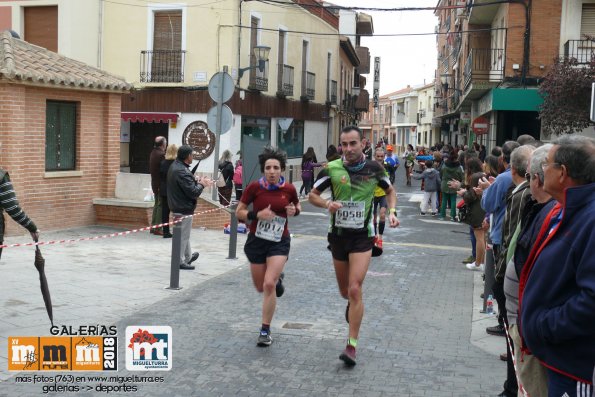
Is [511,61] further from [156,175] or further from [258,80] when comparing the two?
[156,175]

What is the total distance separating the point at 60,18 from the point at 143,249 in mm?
14169

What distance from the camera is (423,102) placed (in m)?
85.4

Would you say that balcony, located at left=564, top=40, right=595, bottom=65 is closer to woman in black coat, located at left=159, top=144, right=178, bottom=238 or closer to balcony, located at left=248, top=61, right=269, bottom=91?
balcony, located at left=248, top=61, right=269, bottom=91

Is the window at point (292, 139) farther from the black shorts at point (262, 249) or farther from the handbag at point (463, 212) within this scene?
the black shorts at point (262, 249)

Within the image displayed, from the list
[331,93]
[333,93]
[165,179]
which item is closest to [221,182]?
[165,179]

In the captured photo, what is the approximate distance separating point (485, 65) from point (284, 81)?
777 centimetres

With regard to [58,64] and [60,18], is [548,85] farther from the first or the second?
[60,18]

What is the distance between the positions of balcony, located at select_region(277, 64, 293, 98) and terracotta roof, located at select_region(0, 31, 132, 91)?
46.3ft

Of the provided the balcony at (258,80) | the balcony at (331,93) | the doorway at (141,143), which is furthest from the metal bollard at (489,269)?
the balcony at (331,93)

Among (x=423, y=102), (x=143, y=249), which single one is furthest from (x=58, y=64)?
(x=423, y=102)

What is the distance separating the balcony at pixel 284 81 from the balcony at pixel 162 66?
5.27 m

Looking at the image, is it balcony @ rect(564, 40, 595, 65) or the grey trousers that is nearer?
the grey trousers

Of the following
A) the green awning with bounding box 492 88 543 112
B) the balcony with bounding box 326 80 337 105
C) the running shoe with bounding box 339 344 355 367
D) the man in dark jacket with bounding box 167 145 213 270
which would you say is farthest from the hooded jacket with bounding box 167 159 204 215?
the balcony with bounding box 326 80 337 105

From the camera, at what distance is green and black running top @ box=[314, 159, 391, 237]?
6.51 meters
